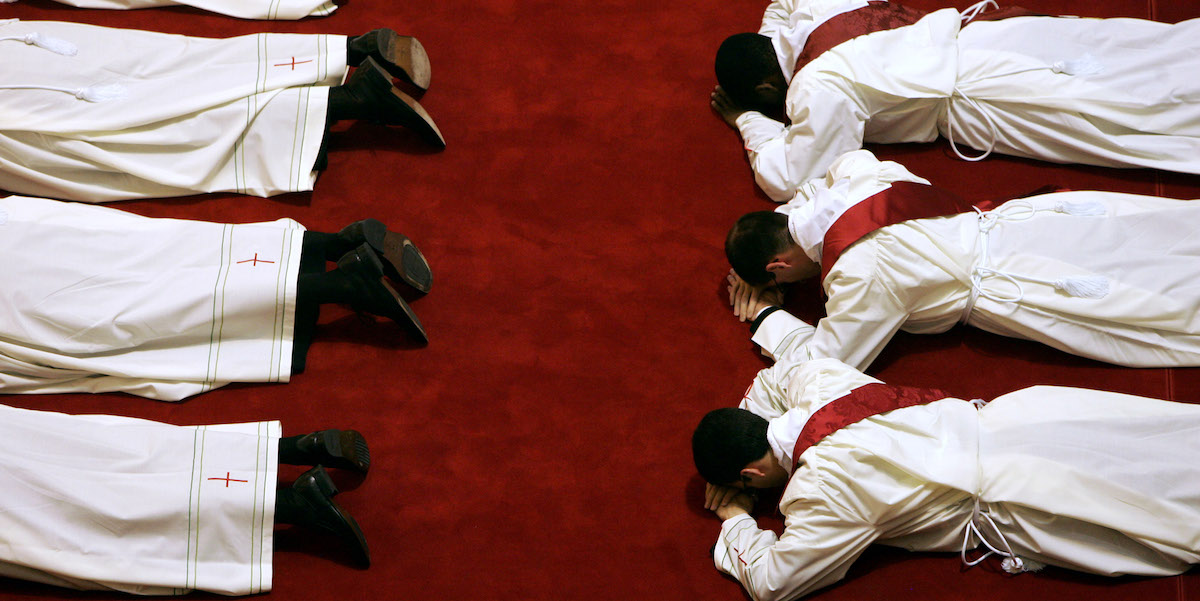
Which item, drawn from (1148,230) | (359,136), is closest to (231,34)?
(359,136)

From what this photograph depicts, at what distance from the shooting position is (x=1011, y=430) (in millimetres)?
2209

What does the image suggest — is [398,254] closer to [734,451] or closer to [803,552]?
[734,451]

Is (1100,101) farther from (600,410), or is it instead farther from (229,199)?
(229,199)

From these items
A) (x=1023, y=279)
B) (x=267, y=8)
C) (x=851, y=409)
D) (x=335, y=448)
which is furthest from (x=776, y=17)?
(x=335, y=448)

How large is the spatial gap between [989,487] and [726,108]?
1.27 metres

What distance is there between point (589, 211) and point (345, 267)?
0.68 m

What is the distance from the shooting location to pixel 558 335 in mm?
2566

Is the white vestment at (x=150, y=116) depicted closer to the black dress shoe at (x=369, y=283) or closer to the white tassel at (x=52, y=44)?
the white tassel at (x=52, y=44)

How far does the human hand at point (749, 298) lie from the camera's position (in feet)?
8.46

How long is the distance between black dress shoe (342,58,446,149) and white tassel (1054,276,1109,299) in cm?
165

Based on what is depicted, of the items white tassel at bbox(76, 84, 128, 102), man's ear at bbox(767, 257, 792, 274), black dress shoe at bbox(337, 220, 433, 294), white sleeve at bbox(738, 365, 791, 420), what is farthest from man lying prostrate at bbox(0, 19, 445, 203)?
white sleeve at bbox(738, 365, 791, 420)

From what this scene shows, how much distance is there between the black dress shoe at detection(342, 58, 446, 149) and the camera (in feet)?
8.87

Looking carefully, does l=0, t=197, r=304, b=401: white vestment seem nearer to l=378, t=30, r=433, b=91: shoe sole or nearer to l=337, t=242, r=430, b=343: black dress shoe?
l=337, t=242, r=430, b=343: black dress shoe

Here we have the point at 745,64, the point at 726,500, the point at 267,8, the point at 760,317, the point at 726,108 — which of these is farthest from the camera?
the point at 267,8
